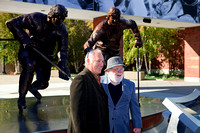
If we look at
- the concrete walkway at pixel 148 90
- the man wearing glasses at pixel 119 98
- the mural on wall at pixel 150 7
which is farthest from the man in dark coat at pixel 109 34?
the mural on wall at pixel 150 7

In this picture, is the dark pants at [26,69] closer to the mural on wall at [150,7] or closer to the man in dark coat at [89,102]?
the man in dark coat at [89,102]

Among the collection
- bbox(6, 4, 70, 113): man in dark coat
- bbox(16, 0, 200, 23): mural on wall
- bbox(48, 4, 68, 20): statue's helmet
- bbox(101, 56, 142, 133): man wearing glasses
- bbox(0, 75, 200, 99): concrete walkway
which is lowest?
bbox(0, 75, 200, 99): concrete walkway

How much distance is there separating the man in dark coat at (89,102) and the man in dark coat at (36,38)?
247cm

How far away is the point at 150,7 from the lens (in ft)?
43.0

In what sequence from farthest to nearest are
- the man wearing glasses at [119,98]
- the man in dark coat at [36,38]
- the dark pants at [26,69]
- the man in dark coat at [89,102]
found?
the dark pants at [26,69], the man in dark coat at [36,38], the man wearing glasses at [119,98], the man in dark coat at [89,102]

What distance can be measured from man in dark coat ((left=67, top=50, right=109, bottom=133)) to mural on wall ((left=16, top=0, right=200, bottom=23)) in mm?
8473

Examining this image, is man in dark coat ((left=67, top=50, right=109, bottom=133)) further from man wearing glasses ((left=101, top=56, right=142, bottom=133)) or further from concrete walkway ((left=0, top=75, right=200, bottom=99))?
concrete walkway ((left=0, top=75, right=200, bottom=99))

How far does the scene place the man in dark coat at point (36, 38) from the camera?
14.5ft

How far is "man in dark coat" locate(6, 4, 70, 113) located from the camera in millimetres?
4414

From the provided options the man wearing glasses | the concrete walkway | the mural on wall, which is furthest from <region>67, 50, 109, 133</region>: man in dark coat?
the mural on wall

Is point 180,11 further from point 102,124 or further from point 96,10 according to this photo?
point 102,124

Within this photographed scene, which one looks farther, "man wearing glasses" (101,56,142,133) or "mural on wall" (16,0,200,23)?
"mural on wall" (16,0,200,23)

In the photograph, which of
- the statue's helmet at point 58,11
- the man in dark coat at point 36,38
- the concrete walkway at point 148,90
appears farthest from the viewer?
the concrete walkway at point 148,90

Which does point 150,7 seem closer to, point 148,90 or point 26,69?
point 148,90
